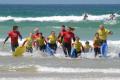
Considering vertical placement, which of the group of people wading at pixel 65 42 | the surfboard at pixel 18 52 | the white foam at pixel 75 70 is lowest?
the white foam at pixel 75 70

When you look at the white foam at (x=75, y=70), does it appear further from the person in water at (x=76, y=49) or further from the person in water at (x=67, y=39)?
the person in water at (x=67, y=39)

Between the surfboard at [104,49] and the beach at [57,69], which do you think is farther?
the surfboard at [104,49]

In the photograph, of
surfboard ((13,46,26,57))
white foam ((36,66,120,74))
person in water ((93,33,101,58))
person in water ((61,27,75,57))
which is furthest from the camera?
person in water ((93,33,101,58))

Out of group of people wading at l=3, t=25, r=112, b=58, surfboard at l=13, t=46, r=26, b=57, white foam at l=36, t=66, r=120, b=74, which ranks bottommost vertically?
white foam at l=36, t=66, r=120, b=74

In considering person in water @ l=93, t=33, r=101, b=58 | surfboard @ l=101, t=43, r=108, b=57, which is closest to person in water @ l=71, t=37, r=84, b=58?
person in water @ l=93, t=33, r=101, b=58

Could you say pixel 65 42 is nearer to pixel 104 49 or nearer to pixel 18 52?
pixel 104 49

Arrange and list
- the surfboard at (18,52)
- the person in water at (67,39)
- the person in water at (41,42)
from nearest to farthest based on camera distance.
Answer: the surfboard at (18,52) < the person in water at (67,39) < the person in water at (41,42)

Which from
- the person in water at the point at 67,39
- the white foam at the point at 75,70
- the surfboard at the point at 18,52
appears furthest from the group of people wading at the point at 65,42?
the white foam at the point at 75,70

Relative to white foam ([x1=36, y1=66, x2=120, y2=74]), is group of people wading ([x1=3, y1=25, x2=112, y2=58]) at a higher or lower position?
higher

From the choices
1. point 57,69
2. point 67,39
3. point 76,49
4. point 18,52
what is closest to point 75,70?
point 57,69

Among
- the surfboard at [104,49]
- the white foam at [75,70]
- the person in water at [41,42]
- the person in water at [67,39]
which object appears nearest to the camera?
the white foam at [75,70]

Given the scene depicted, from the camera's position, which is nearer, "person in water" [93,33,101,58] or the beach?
the beach

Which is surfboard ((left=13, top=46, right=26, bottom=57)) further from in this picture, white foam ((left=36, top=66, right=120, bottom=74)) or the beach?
white foam ((left=36, top=66, right=120, bottom=74))

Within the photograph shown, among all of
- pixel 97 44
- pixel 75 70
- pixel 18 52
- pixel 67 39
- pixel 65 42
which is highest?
pixel 67 39
